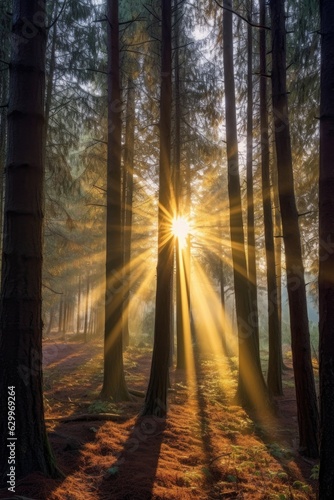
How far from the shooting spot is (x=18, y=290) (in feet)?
11.4

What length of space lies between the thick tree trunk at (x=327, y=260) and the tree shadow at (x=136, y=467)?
183 centimetres

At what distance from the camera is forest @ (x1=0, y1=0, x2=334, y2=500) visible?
11.4 feet

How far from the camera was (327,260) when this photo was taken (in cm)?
329

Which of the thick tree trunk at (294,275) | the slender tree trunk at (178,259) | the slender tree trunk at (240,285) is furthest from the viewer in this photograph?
the slender tree trunk at (178,259)

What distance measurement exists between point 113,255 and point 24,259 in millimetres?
4717

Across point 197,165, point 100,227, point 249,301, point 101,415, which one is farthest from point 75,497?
point 100,227

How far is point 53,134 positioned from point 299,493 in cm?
1245

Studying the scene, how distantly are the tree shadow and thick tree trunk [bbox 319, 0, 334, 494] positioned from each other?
72.1 inches

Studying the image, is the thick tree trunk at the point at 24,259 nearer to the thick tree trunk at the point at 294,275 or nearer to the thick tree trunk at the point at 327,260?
the thick tree trunk at the point at 327,260

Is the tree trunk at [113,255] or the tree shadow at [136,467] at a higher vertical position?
the tree trunk at [113,255]

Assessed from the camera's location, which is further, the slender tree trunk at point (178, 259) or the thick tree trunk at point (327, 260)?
the slender tree trunk at point (178, 259)

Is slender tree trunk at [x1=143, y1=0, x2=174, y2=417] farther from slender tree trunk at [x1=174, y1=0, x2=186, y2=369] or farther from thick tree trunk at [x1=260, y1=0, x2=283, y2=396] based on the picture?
slender tree trunk at [x1=174, y1=0, x2=186, y2=369]

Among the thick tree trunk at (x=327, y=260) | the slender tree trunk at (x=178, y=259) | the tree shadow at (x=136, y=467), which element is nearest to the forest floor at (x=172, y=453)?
the tree shadow at (x=136, y=467)

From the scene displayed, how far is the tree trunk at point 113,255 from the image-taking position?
316 inches
